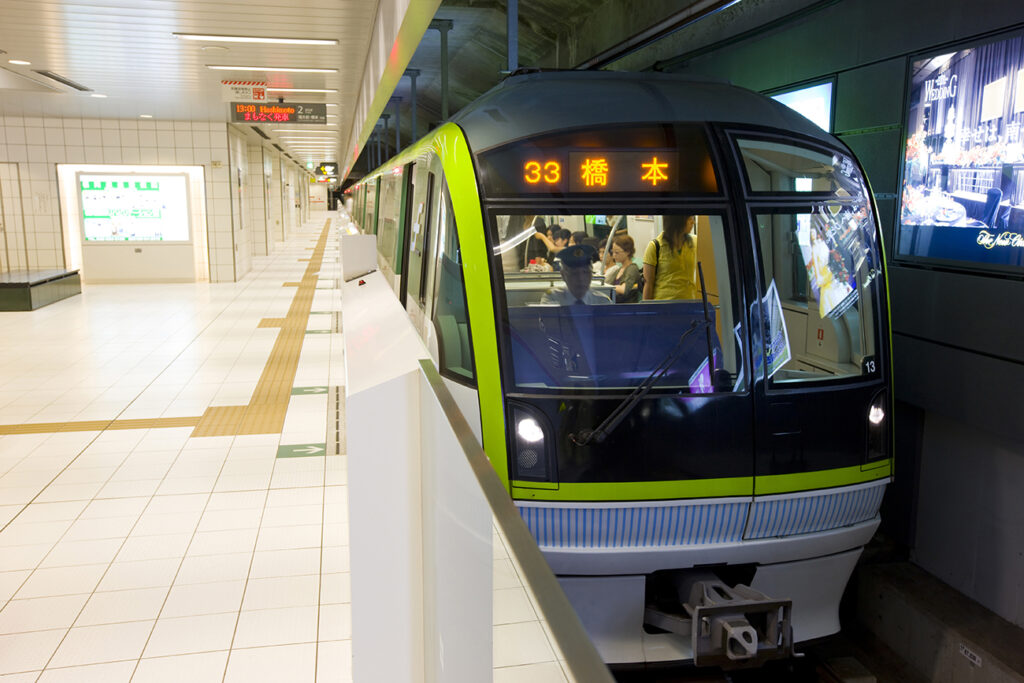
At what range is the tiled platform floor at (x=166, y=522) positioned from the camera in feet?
11.1

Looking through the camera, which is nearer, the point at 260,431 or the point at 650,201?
the point at 650,201

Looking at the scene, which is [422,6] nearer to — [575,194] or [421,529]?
[575,194]

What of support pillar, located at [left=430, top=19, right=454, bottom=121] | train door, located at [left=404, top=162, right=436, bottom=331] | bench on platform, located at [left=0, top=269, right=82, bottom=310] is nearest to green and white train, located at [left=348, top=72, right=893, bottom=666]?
train door, located at [left=404, top=162, right=436, bottom=331]

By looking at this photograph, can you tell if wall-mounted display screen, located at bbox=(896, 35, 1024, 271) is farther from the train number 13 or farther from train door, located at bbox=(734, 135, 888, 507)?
the train number 13

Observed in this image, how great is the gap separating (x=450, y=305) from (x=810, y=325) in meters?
1.63

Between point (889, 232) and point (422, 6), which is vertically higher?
point (422, 6)

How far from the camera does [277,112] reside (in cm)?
1165

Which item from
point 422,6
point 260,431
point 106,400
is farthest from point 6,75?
point 422,6

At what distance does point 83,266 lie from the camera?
16484mm

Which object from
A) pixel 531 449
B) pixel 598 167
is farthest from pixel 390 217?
pixel 531 449

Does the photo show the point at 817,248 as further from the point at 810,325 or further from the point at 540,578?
the point at 540,578

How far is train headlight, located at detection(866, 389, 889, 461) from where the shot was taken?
363 centimetres

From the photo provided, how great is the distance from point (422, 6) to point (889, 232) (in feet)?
9.59

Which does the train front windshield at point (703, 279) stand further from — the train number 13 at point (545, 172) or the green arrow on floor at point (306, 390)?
the green arrow on floor at point (306, 390)
